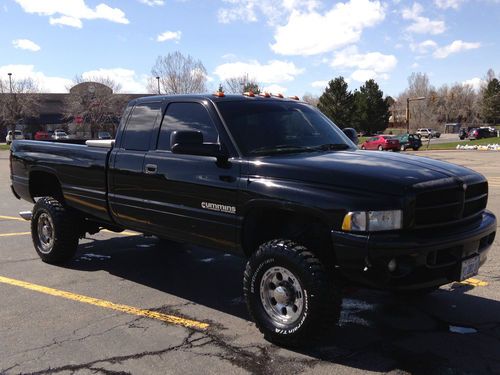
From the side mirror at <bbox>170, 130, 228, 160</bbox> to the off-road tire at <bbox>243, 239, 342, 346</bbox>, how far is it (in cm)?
92

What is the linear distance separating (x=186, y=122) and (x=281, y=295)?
1972mm

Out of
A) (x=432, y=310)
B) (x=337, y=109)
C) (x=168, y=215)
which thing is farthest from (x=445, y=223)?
(x=337, y=109)

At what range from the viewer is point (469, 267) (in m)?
3.97

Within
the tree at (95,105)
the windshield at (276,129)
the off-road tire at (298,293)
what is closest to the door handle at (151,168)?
the windshield at (276,129)

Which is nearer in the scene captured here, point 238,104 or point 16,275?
point 238,104

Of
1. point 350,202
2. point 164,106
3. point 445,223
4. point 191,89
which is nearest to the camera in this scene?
point 350,202

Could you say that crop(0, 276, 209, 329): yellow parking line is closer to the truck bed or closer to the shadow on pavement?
the shadow on pavement

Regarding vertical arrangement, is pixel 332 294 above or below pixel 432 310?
above

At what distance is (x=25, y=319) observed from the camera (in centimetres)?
476

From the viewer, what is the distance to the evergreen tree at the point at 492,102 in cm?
10394

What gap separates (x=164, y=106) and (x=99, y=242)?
3520 mm

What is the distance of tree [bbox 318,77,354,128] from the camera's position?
236 feet

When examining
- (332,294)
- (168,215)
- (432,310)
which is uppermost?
(168,215)

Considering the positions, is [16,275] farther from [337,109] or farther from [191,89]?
[337,109]
